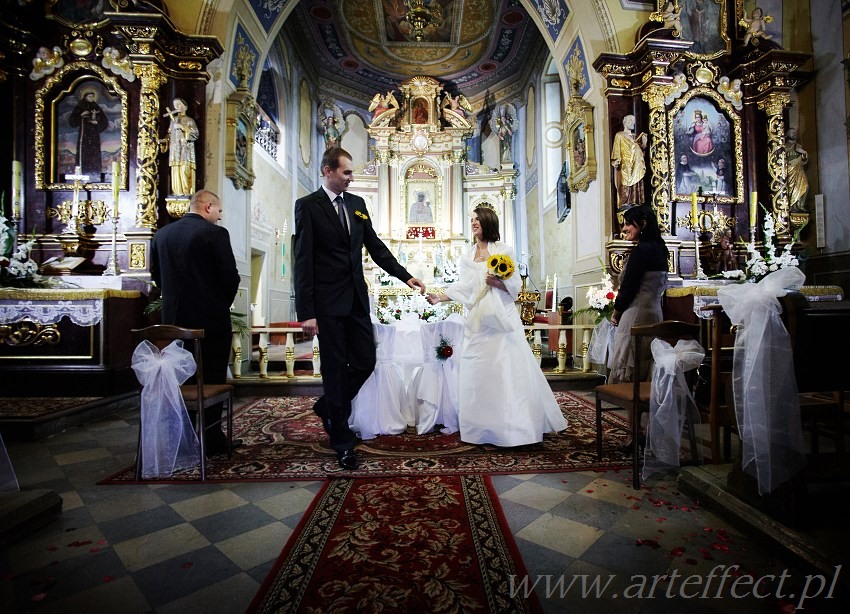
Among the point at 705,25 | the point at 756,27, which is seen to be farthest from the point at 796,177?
the point at 705,25

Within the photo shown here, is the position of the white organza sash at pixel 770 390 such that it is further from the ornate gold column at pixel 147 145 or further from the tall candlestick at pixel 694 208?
the ornate gold column at pixel 147 145

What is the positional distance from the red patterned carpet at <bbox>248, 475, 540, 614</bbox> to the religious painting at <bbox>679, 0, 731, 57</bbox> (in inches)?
291

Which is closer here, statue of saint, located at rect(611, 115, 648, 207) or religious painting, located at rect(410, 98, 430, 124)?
statue of saint, located at rect(611, 115, 648, 207)

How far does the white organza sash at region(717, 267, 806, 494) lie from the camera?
5.95 ft

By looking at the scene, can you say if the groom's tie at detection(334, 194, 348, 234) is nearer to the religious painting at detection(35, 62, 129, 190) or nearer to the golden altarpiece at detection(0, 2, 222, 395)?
the golden altarpiece at detection(0, 2, 222, 395)

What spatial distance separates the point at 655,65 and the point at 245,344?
22.6 feet

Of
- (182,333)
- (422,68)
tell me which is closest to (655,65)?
(182,333)

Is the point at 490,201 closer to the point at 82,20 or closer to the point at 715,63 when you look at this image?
the point at 715,63

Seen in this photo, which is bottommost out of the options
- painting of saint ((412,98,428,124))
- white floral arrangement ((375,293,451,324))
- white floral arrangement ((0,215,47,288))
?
white floral arrangement ((375,293,451,324))

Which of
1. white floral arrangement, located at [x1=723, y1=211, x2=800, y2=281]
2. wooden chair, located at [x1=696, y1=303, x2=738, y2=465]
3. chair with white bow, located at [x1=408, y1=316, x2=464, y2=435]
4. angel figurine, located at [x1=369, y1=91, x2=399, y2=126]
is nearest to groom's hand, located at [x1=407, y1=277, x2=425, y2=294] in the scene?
chair with white bow, located at [x1=408, y1=316, x2=464, y2=435]

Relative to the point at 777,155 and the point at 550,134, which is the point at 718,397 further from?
the point at 550,134

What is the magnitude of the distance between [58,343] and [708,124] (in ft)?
28.6

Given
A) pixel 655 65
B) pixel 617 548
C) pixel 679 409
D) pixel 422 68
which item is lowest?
pixel 617 548

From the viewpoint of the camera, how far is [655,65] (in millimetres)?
6078
